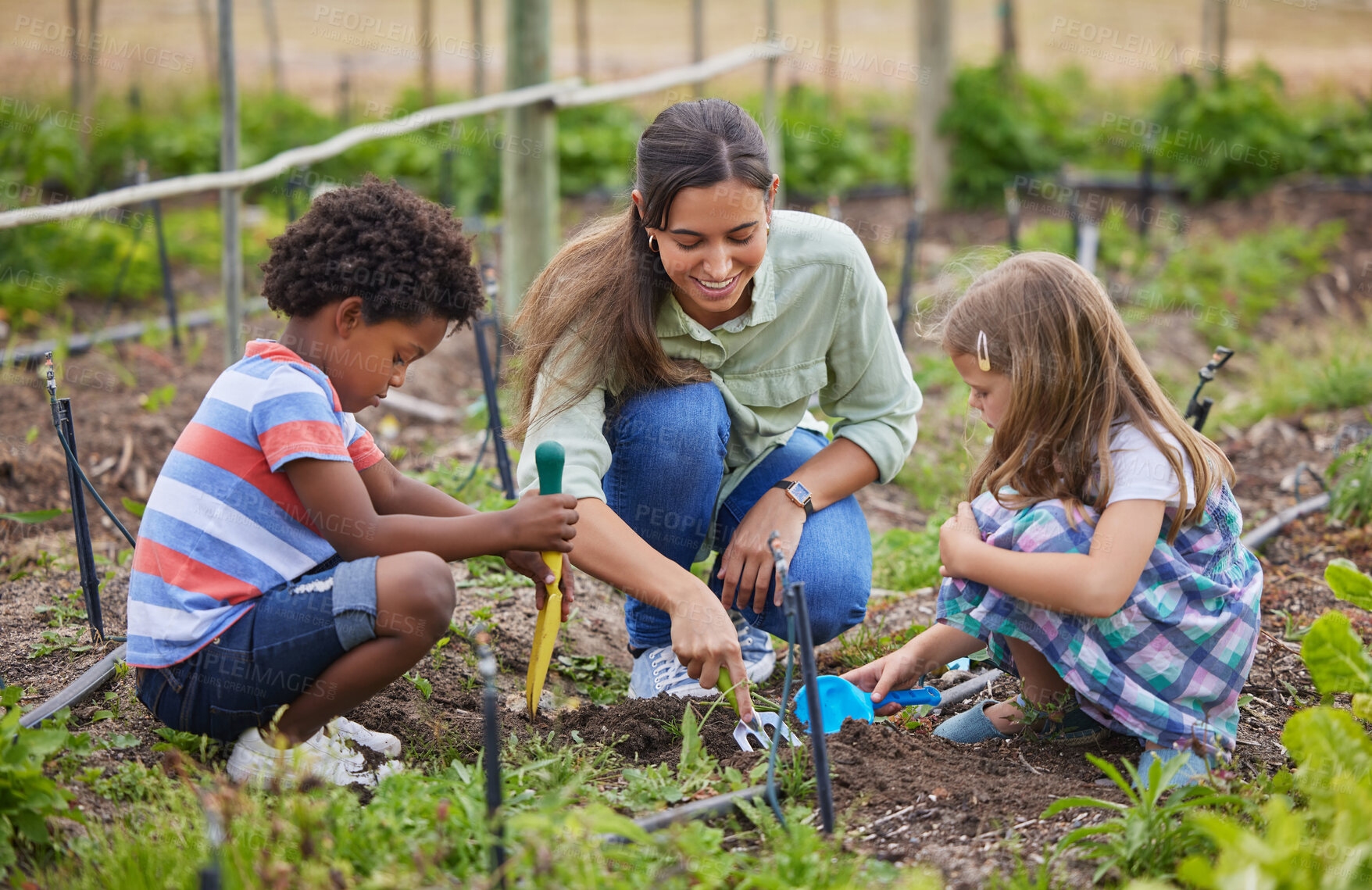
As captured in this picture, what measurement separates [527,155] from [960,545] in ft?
10.0

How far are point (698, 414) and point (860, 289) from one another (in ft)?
1.51

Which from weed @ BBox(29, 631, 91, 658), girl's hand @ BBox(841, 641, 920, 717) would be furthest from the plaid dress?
weed @ BBox(29, 631, 91, 658)

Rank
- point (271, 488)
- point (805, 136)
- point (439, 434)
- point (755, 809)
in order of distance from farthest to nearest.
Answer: point (805, 136) < point (439, 434) < point (271, 488) < point (755, 809)

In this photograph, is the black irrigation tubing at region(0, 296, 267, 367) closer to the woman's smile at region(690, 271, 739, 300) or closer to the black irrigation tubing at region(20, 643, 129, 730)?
the black irrigation tubing at region(20, 643, 129, 730)

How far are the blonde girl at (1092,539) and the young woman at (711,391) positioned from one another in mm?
360

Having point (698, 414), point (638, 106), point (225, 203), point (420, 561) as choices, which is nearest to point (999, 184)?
point (638, 106)

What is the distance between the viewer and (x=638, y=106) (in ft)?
37.0

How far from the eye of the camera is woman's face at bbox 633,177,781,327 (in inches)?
81.9

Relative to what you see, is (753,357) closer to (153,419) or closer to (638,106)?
(153,419)

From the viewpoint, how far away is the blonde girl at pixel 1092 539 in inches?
76.5

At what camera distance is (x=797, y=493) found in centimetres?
242

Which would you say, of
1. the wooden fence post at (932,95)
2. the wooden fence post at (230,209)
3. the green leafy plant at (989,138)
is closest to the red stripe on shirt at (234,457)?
the wooden fence post at (230,209)

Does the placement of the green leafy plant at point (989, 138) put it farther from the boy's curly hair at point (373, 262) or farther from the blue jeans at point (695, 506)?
the boy's curly hair at point (373, 262)

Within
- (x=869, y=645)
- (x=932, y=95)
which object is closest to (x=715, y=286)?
(x=869, y=645)
